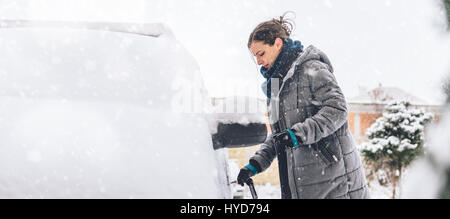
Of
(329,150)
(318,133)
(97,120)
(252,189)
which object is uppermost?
(97,120)

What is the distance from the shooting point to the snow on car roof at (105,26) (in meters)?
1.71

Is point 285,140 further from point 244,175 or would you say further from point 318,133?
point 244,175

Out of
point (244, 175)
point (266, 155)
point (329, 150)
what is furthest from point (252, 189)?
point (329, 150)

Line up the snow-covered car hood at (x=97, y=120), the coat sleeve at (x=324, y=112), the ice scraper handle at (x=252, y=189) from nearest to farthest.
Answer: the snow-covered car hood at (x=97, y=120) < the coat sleeve at (x=324, y=112) < the ice scraper handle at (x=252, y=189)

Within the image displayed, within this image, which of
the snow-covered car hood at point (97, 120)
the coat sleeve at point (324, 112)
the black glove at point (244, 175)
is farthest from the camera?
the black glove at point (244, 175)

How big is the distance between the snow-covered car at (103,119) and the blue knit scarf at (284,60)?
0.49 metres

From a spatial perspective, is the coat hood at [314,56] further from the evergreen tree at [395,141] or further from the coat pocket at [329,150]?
the evergreen tree at [395,141]

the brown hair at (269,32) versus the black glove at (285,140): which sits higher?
the brown hair at (269,32)

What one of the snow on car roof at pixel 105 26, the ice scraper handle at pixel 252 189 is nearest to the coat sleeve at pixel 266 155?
the ice scraper handle at pixel 252 189

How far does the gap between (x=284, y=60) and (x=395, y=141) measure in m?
7.97

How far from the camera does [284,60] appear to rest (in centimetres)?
195

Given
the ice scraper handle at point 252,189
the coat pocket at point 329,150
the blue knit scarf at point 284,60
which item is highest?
the blue knit scarf at point 284,60

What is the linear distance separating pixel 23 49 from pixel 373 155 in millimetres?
8972
